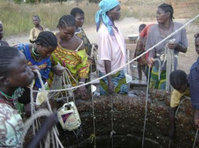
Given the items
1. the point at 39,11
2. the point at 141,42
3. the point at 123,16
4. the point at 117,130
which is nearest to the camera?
the point at 117,130

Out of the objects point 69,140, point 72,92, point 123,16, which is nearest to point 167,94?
point 72,92

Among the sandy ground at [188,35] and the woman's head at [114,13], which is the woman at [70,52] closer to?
the woman's head at [114,13]

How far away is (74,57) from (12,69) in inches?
50.2

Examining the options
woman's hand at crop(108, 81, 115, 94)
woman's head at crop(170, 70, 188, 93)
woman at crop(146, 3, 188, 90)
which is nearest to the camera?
woman's head at crop(170, 70, 188, 93)

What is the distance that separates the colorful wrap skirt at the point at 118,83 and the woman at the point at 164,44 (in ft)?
1.62

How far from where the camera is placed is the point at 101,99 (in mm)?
2834

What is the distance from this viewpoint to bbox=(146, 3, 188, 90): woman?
288 centimetres

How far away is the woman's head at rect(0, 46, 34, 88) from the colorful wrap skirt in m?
1.58

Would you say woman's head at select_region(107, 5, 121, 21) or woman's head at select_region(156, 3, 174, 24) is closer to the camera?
woman's head at select_region(107, 5, 121, 21)

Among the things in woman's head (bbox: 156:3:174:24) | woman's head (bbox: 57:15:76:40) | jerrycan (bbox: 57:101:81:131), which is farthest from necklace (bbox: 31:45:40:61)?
woman's head (bbox: 156:3:174:24)

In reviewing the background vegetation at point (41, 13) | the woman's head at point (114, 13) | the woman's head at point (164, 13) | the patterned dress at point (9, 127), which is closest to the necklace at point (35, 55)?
the patterned dress at point (9, 127)

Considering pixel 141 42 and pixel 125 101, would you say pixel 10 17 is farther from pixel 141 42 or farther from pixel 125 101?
pixel 125 101

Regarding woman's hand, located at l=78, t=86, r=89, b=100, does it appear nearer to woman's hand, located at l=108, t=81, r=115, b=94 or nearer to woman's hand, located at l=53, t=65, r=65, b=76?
woman's hand, located at l=108, t=81, r=115, b=94

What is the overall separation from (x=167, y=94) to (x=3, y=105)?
204cm
